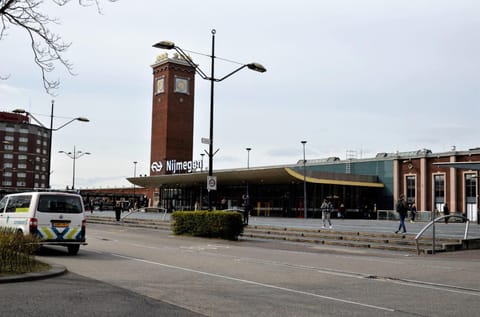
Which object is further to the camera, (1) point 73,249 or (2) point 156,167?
(2) point 156,167

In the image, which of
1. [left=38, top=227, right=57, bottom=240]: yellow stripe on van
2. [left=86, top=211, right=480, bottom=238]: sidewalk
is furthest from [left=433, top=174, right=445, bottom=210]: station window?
[left=38, top=227, right=57, bottom=240]: yellow stripe on van

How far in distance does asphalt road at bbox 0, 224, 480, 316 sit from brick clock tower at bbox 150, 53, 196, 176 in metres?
69.1

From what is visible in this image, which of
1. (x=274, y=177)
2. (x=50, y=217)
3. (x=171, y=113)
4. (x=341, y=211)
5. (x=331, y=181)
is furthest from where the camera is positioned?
(x=171, y=113)

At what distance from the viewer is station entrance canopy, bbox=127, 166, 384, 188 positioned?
49.6 meters

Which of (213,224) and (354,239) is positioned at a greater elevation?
(213,224)

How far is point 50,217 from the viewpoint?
1527 cm

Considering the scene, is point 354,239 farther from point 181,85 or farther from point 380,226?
point 181,85

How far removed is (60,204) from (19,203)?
1.29m

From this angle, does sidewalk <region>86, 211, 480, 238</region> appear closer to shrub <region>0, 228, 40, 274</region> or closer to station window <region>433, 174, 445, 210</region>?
station window <region>433, 174, 445, 210</region>

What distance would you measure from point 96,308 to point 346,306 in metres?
3.73

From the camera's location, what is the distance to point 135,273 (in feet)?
39.0

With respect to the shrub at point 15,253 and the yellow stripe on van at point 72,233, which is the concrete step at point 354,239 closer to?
the yellow stripe on van at point 72,233

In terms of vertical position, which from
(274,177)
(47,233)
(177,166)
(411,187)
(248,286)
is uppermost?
(177,166)

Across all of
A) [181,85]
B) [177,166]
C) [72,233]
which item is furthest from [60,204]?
[181,85]
